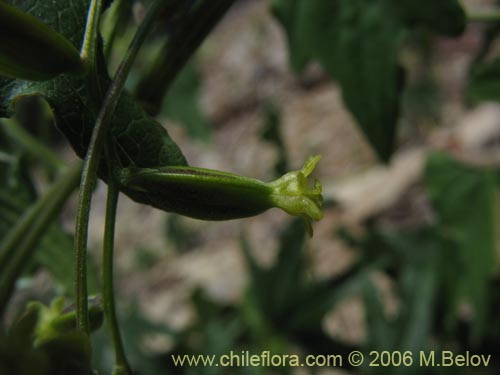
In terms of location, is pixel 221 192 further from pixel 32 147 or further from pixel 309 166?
pixel 32 147

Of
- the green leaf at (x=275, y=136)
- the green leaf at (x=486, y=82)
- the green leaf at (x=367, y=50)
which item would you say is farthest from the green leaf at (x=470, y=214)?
the green leaf at (x=367, y=50)

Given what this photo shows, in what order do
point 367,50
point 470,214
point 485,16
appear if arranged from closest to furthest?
point 367,50
point 485,16
point 470,214

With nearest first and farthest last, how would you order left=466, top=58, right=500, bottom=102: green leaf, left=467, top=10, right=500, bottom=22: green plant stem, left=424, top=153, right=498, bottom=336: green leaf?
left=467, top=10, right=500, bottom=22: green plant stem
left=466, top=58, right=500, bottom=102: green leaf
left=424, top=153, right=498, bottom=336: green leaf

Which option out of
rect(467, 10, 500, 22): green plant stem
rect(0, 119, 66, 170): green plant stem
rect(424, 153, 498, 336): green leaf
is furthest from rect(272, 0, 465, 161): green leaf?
rect(424, 153, 498, 336): green leaf

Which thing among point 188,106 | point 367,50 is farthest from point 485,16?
point 188,106

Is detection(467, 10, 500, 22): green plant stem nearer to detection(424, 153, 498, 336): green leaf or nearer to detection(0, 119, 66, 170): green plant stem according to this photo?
detection(424, 153, 498, 336): green leaf

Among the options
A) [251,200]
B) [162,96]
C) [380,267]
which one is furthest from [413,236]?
[251,200]
